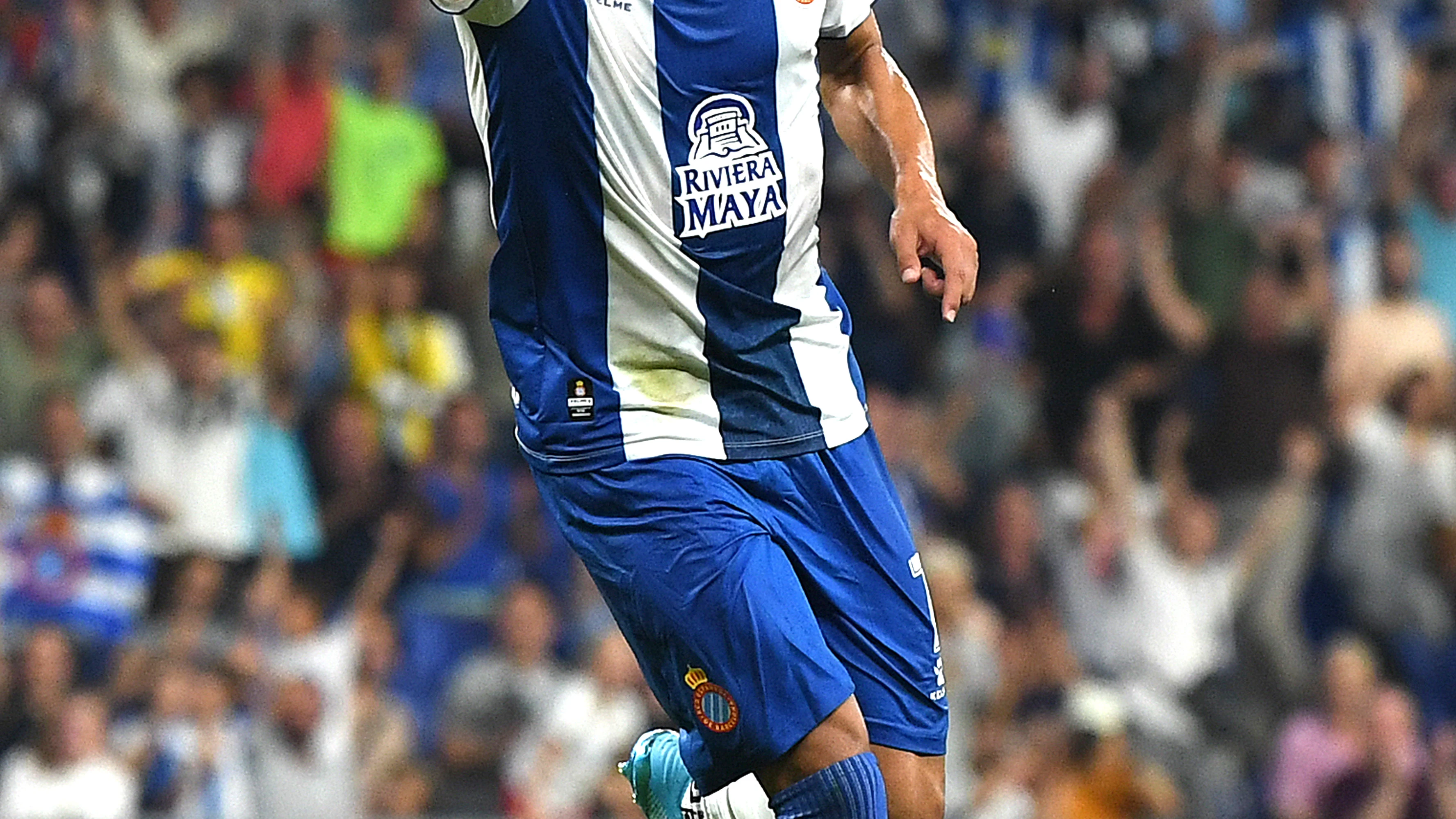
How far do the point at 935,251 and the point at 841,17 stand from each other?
0.62 m

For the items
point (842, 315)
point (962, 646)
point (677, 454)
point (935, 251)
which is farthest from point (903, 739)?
point (962, 646)

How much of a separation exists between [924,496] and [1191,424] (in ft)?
4.72

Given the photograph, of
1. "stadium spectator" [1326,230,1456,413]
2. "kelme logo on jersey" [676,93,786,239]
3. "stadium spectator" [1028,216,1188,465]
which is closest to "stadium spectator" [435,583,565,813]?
"stadium spectator" [1028,216,1188,465]

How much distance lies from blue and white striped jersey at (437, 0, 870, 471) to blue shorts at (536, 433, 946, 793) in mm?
78

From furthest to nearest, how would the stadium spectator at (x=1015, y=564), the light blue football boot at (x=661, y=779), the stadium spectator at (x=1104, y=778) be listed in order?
the stadium spectator at (x=1015, y=564), the stadium spectator at (x=1104, y=778), the light blue football boot at (x=661, y=779)

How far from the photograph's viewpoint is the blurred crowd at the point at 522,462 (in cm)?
856

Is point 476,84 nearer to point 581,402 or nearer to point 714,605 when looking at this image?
point 581,402

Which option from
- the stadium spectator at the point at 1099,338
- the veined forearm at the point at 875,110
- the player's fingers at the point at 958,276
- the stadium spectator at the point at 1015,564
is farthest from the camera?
the stadium spectator at the point at 1099,338

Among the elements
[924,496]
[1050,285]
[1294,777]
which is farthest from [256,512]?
[1294,777]

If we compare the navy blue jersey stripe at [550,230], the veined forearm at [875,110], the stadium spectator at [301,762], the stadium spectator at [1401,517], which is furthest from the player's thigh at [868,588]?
the stadium spectator at [1401,517]

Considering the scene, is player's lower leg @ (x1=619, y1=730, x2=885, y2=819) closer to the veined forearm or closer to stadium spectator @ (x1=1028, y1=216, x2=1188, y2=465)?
the veined forearm

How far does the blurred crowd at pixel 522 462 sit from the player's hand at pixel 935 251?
16.1ft

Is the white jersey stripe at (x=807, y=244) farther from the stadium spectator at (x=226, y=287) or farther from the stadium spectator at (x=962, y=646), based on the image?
the stadium spectator at (x=226, y=287)

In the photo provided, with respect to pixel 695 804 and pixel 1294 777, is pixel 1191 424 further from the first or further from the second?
pixel 695 804
